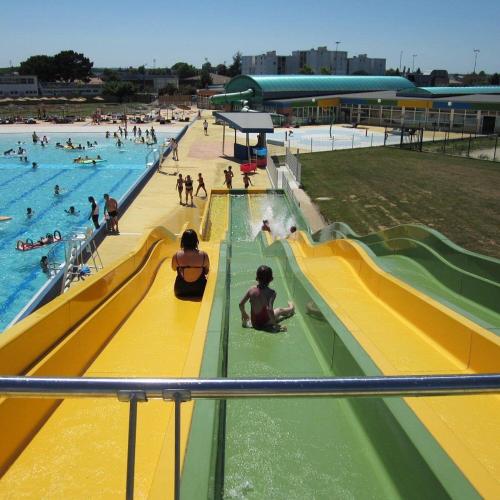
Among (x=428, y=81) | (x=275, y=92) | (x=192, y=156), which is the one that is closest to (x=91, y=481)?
(x=192, y=156)

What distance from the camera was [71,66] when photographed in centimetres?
12550

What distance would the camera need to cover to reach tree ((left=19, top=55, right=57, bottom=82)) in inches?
4813

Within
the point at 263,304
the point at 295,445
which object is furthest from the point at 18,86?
the point at 295,445

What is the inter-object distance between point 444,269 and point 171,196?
50.6 feet

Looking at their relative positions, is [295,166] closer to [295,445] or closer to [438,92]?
[295,445]

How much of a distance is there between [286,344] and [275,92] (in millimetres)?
55440

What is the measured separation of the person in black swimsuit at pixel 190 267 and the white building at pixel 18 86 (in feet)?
368

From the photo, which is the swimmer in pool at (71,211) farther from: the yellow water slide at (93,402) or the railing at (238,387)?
the railing at (238,387)

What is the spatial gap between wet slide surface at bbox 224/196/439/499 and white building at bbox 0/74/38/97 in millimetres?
114514

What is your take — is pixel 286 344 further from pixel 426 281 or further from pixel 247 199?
pixel 247 199

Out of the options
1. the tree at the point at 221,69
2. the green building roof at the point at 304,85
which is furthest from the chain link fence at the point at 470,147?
the tree at the point at 221,69

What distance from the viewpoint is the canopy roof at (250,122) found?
83.1 ft

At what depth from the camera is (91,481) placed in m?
2.98

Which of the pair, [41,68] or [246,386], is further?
[41,68]
